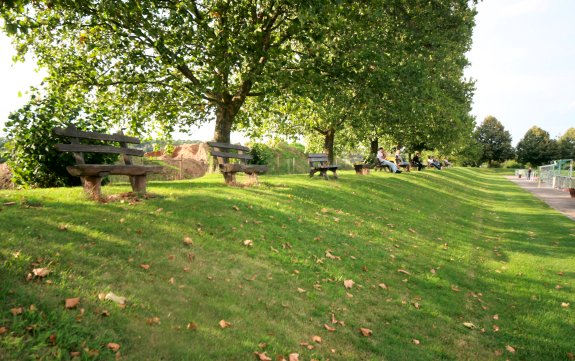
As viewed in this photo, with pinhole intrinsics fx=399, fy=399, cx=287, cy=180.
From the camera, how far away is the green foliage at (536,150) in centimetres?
Result: 9056

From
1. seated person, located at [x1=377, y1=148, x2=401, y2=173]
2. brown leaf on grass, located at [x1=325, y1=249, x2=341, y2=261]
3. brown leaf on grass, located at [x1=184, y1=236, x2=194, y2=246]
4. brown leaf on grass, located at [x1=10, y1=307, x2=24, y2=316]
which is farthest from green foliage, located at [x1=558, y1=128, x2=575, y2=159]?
brown leaf on grass, located at [x1=10, y1=307, x2=24, y2=316]

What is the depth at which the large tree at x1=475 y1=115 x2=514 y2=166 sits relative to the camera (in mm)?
94188

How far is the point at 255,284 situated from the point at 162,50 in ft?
33.4

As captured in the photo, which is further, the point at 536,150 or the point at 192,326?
the point at 536,150

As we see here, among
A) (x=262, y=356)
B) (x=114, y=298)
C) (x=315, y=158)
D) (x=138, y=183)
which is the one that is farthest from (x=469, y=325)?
(x=315, y=158)

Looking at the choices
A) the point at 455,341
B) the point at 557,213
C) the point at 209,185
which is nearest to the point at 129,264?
the point at 455,341

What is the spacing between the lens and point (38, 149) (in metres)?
9.78

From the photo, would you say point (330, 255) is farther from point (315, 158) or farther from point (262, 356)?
point (315, 158)

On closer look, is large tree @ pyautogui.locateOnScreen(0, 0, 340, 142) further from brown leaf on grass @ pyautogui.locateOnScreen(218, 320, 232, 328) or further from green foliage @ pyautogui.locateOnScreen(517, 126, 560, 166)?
green foliage @ pyautogui.locateOnScreen(517, 126, 560, 166)

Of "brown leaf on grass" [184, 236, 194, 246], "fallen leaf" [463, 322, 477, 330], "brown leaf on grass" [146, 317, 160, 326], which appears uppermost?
"brown leaf on grass" [184, 236, 194, 246]

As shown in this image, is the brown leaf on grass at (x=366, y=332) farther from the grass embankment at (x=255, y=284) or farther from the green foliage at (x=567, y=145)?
the green foliage at (x=567, y=145)

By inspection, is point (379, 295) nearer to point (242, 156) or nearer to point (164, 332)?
point (164, 332)

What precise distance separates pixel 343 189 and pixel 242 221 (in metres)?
7.11

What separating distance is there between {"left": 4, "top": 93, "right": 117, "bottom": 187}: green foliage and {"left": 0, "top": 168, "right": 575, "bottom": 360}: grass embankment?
1.80 meters
